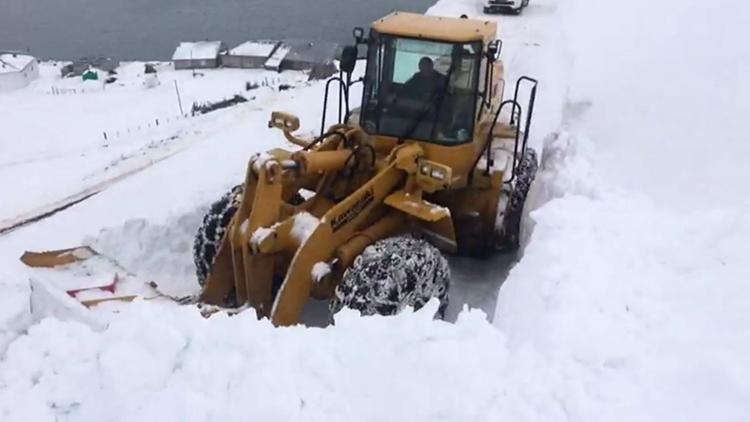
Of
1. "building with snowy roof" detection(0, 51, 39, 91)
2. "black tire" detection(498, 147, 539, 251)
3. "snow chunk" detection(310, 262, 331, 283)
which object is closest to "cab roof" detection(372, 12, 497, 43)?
"black tire" detection(498, 147, 539, 251)

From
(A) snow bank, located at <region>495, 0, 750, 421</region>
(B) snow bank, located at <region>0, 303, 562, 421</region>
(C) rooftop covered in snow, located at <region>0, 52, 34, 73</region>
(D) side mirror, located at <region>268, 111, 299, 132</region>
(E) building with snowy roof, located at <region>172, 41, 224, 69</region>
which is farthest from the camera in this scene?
(C) rooftop covered in snow, located at <region>0, 52, 34, 73</region>

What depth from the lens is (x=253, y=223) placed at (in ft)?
19.4

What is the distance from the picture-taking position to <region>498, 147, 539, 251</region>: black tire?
7.56 m

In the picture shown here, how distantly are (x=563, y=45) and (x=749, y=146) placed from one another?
9339 millimetres

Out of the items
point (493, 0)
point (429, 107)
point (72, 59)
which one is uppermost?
point (429, 107)

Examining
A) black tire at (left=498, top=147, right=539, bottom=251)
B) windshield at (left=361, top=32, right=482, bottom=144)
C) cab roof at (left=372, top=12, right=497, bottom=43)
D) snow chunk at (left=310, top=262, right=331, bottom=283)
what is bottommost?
black tire at (left=498, top=147, right=539, bottom=251)

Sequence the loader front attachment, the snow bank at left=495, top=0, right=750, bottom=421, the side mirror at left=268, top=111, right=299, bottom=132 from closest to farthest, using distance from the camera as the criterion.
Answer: the snow bank at left=495, top=0, right=750, bottom=421, the loader front attachment, the side mirror at left=268, top=111, right=299, bottom=132

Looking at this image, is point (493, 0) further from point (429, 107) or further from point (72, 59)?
point (72, 59)

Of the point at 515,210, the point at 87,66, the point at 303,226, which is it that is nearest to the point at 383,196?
the point at 303,226

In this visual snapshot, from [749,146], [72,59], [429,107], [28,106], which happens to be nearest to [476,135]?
[429,107]

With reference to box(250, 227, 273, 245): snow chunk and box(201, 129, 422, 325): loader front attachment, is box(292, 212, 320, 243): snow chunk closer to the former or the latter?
box(201, 129, 422, 325): loader front attachment

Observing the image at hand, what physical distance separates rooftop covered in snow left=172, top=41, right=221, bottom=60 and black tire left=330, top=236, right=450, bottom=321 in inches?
1106

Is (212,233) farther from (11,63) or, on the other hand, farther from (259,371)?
(11,63)

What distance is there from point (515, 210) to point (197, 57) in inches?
1064
